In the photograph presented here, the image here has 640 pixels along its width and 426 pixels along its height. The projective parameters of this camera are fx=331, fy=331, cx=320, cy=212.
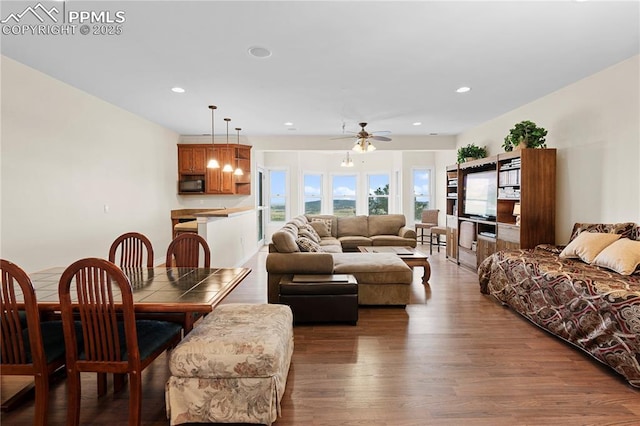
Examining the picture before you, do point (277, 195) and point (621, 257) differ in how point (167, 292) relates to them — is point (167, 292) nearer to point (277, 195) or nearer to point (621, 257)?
point (621, 257)

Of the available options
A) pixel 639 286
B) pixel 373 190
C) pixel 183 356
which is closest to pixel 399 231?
pixel 373 190

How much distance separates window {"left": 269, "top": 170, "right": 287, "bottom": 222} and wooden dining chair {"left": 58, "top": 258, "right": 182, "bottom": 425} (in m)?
7.84

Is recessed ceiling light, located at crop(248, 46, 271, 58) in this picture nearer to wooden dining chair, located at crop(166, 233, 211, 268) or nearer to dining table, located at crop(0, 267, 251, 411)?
wooden dining chair, located at crop(166, 233, 211, 268)

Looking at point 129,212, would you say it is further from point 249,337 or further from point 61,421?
point 249,337

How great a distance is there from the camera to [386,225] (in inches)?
287

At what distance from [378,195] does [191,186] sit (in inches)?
220

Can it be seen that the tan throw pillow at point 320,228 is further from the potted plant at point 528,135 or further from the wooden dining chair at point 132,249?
the wooden dining chair at point 132,249

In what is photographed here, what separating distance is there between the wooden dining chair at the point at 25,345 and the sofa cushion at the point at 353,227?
591cm

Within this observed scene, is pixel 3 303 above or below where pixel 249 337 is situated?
above

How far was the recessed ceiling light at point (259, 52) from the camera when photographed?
3117 millimetres

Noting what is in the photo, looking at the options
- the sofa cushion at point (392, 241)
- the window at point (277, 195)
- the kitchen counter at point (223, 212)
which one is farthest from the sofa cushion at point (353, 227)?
the window at point (277, 195)

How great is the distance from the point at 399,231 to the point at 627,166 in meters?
4.04

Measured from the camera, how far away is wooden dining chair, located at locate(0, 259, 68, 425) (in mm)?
1674

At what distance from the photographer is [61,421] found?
6.50ft
